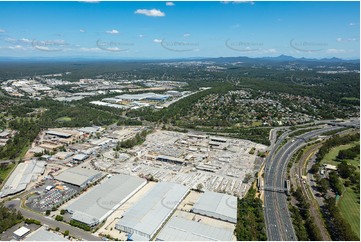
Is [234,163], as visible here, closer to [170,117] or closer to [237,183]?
[237,183]

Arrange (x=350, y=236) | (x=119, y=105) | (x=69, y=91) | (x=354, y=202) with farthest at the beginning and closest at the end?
(x=69, y=91) → (x=119, y=105) → (x=354, y=202) → (x=350, y=236)

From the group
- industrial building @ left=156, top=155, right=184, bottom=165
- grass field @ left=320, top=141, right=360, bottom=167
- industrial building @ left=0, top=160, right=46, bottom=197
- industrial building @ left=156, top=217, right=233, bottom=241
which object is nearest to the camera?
industrial building @ left=156, top=217, right=233, bottom=241

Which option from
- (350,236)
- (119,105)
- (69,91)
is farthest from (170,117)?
(69,91)

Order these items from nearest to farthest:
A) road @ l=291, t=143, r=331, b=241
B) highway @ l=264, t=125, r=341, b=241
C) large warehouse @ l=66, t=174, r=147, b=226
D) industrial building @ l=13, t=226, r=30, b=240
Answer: industrial building @ l=13, t=226, r=30, b=240 → highway @ l=264, t=125, r=341, b=241 → road @ l=291, t=143, r=331, b=241 → large warehouse @ l=66, t=174, r=147, b=226

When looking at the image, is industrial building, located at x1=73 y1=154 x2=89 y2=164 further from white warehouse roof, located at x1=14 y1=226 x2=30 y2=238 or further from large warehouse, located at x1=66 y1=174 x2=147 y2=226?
white warehouse roof, located at x1=14 y1=226 x2=30 y2=238

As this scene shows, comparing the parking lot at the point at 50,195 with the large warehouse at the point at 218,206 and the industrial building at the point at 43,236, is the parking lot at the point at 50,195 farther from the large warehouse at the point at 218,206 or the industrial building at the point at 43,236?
the large warehouse at the point at 218,206

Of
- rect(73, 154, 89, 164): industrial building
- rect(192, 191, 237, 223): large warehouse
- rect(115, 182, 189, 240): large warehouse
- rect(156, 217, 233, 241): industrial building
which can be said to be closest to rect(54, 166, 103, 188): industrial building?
rect(73, 154, 89, 164): industrial building

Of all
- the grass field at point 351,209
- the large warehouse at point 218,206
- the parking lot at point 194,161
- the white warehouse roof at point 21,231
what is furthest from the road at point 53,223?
the grass field at point 351,209
